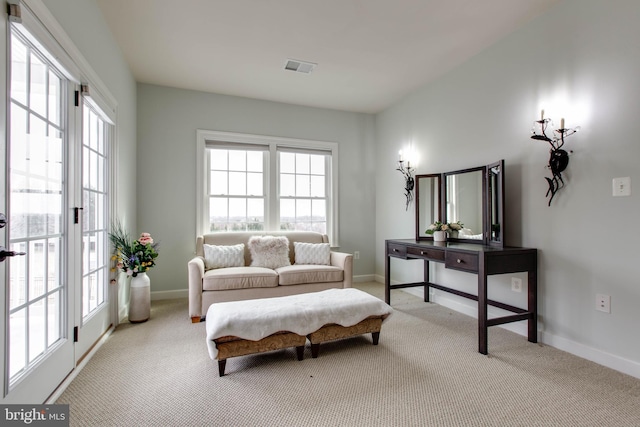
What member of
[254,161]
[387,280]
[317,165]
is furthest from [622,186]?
[254,161]

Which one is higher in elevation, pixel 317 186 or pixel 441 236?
pixel 317 186

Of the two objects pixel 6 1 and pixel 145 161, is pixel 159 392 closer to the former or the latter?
pixel 6 1

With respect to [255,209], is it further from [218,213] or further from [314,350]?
[314,350]

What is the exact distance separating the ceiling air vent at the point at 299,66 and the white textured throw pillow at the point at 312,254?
2085mm

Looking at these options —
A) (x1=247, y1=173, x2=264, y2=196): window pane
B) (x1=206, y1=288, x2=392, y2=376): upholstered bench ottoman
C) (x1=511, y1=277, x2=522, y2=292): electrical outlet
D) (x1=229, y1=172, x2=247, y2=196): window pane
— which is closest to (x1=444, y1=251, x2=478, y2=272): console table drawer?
(x1=511, y1=277, x2=522, y2=292): electrical outlet

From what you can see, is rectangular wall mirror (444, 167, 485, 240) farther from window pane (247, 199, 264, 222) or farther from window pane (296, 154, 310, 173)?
window pane (247, 199, 264, 222)

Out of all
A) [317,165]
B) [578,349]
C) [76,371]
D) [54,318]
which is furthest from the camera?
[317,165]

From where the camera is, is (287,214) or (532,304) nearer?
(532,304)

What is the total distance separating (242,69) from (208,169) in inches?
55.5

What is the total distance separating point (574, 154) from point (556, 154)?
4.4 inches

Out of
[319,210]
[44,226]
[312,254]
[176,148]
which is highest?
[176,148]

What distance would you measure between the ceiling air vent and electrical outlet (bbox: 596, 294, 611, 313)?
10.8 feet

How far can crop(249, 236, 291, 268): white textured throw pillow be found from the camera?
379 centimetres

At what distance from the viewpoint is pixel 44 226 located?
1.81m
